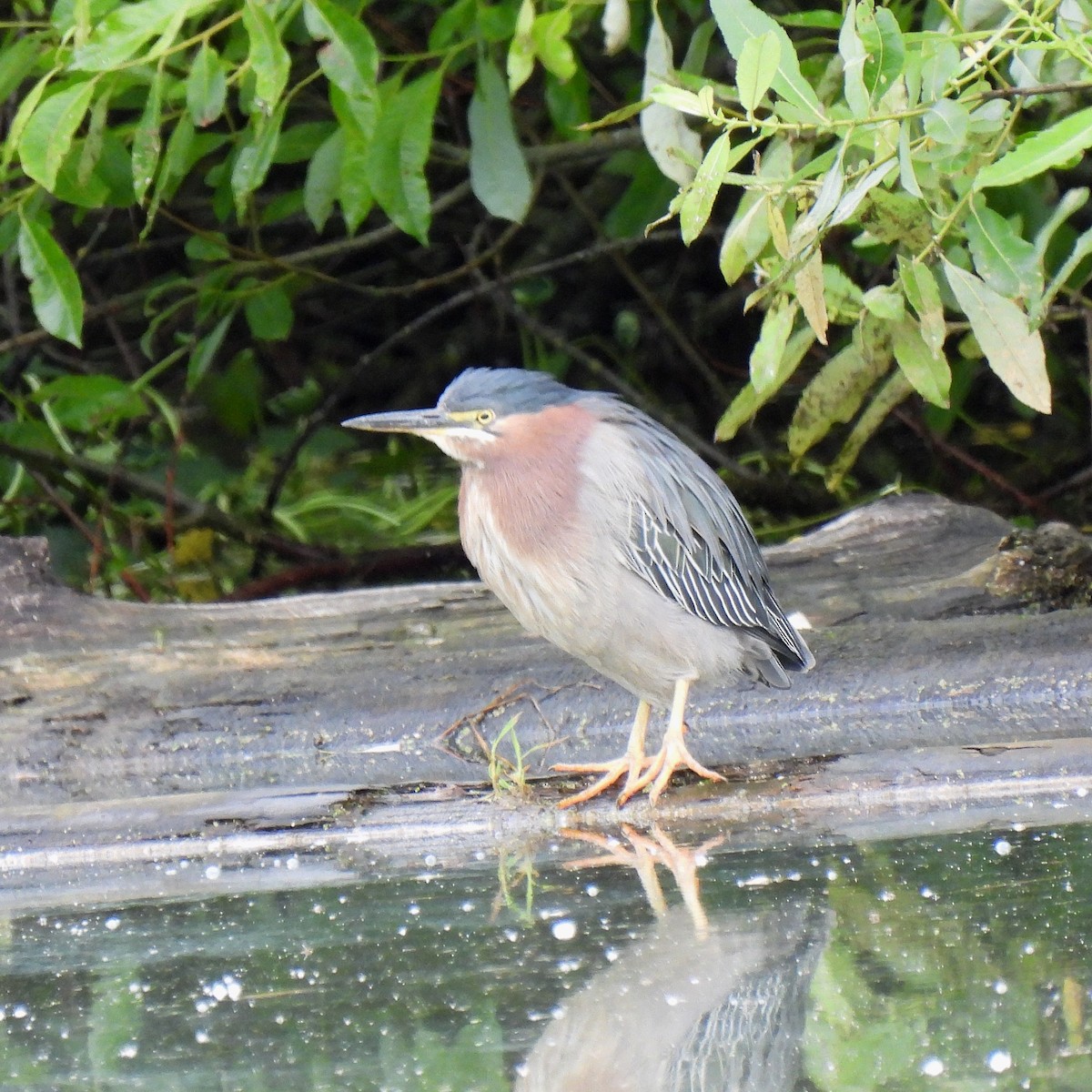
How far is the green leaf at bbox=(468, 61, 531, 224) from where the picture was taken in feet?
12.7

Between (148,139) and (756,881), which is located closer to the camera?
(756,881)

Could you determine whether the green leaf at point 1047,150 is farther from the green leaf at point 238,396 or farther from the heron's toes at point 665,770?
the green leaf at point 238,396

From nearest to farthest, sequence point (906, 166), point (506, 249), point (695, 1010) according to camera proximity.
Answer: point (695, 1010)
point (906, 166)
point (506, 249)

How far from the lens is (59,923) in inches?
98.3

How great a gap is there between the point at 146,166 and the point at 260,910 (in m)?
1.81

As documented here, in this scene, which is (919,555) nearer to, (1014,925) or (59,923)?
(1014,925)

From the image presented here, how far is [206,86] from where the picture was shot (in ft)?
10.8

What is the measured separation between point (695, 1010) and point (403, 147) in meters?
2.33

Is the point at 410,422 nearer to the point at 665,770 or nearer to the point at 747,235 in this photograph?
the point at 665,770

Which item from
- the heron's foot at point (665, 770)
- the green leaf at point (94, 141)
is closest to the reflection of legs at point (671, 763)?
the heron's foot at point (665, 770)

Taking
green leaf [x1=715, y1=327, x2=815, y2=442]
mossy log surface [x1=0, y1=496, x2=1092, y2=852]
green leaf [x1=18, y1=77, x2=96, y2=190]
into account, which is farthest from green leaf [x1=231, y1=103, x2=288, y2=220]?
green leaf [x1=715, y1=327, x2=815, y2=442]

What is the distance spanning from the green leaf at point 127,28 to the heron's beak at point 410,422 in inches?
34.4

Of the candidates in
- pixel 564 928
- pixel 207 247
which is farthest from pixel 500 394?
pixel 207 247

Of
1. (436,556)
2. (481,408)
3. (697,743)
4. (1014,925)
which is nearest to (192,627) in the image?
(481,408)
